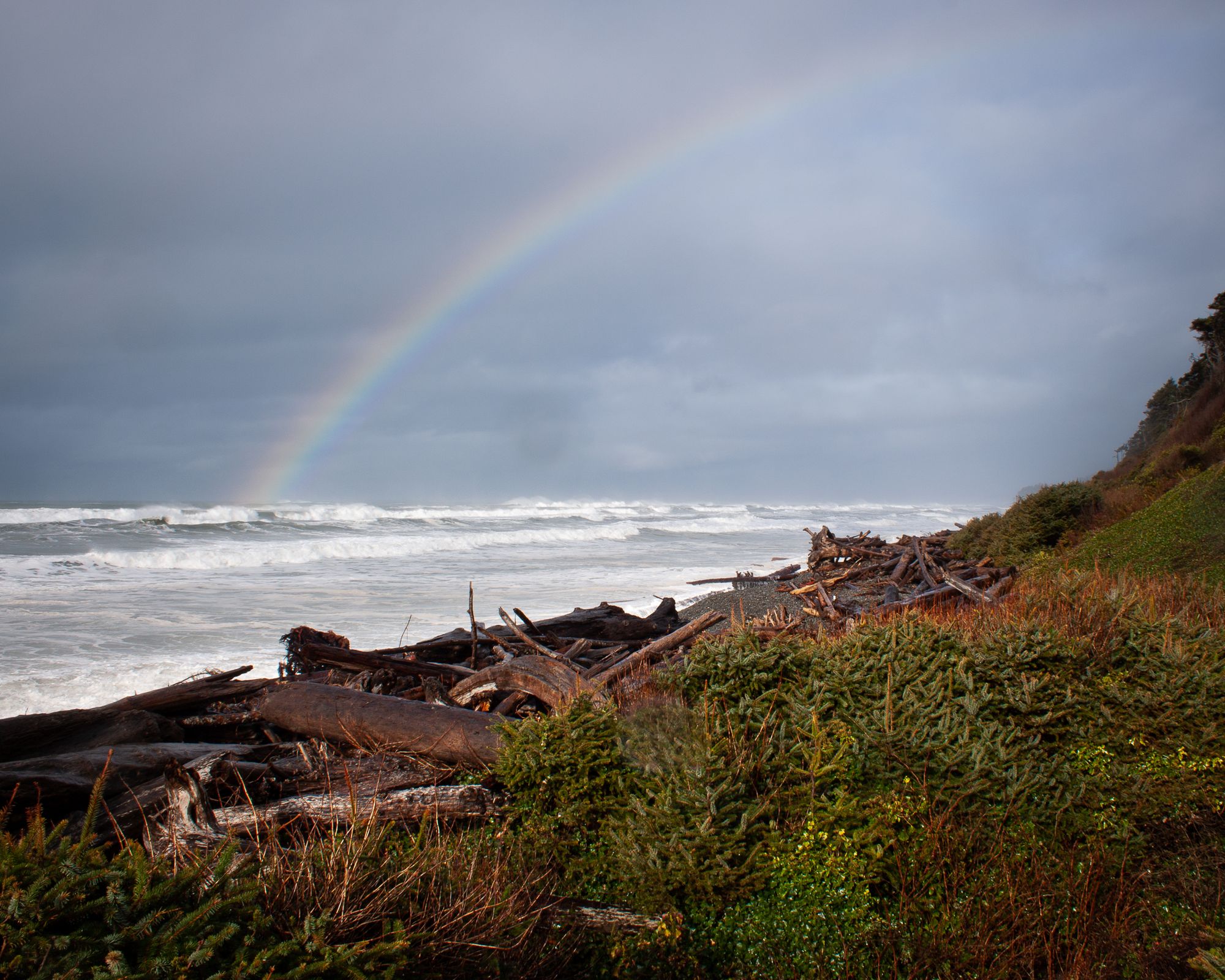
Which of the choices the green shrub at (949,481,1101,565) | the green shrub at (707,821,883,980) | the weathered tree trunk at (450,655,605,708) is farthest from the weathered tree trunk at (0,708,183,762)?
the green shrub at (949,481,1101,565)

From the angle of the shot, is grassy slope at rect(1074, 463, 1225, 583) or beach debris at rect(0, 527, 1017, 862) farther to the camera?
grassy slope at rect(1074, 463, 1225, 583)

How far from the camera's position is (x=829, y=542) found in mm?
23750

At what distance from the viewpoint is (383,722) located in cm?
614

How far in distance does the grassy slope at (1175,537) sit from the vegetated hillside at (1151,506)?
28 millimetres

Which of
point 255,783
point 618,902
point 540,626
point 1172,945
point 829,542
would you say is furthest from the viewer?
point 829,542

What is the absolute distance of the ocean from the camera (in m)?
11.9

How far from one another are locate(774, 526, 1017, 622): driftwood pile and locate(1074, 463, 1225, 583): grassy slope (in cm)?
194

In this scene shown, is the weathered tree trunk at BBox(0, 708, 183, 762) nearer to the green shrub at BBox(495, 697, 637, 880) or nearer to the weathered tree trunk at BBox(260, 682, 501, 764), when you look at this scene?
the weathered tree trunk at BBox(260, 682, 501, 764)

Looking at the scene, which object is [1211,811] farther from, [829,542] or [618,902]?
[829,542]

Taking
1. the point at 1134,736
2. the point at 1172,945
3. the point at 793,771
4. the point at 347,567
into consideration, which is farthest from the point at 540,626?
the point at 347,567

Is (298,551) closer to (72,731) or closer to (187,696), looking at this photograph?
(187,696)

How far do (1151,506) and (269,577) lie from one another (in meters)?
25.3

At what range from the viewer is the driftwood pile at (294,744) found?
474 cm

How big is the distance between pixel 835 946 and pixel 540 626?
755cm
